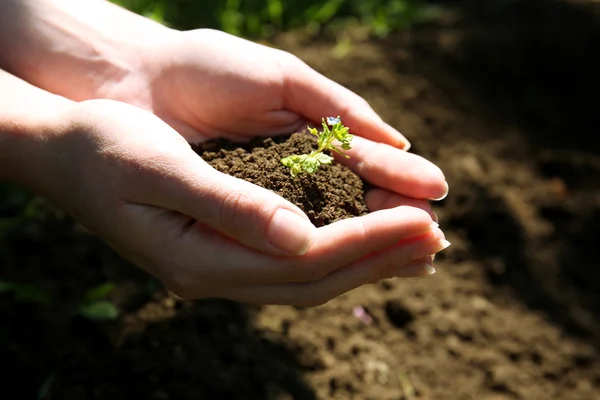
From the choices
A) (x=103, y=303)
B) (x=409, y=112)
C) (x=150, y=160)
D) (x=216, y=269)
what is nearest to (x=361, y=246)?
(x=216, y=269)

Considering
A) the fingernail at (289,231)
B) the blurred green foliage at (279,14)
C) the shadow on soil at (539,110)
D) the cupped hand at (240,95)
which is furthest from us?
the blurred green foliage at (279,14)

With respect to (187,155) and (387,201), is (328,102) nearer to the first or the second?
(387,201)

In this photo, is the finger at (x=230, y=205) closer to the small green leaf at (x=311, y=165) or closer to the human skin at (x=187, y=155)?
the human skin at (x=187, y=155)

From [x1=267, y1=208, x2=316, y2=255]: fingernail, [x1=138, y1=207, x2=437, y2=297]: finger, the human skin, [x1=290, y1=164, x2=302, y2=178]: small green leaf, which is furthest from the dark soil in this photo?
[x1=267, y1=208, x2=316, y2=255]: fingernail

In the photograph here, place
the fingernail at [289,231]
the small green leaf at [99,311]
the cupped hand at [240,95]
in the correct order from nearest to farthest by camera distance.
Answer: the fingernail at [289,231]
the cupped hand at [240,95]
the small green leaf at [99,311]

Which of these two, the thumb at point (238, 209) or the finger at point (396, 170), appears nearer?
the thumb at point (238, 209)

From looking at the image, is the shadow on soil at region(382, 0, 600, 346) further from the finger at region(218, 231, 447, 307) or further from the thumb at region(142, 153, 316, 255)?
the thumb at region(142, 153, 316, 255)

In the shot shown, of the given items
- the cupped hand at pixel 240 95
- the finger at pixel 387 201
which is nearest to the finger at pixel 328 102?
the cupped hand at pixel 240 95

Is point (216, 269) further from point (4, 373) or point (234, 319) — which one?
point (4, 373)
